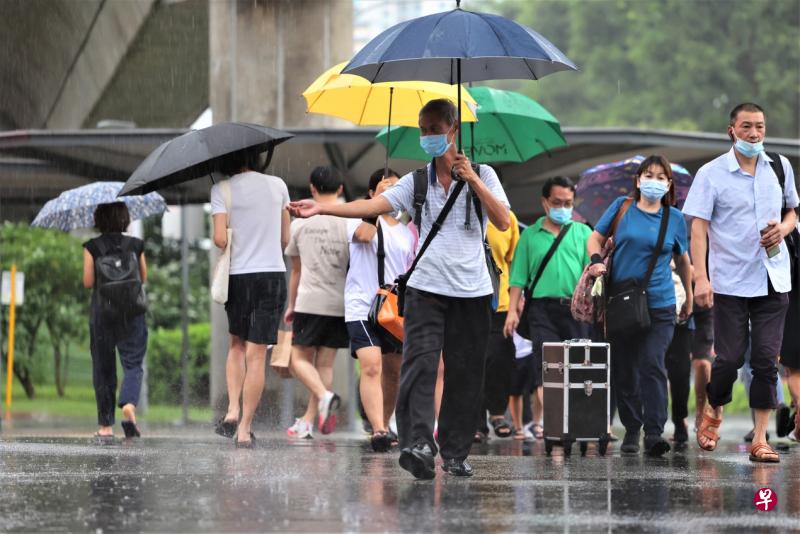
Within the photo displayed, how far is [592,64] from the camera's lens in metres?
69.9

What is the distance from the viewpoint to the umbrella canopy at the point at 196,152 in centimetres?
1074

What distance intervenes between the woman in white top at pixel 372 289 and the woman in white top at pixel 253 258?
0.60 meters

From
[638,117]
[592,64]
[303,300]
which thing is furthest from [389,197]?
[592,64]

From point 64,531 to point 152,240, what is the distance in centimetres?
1478

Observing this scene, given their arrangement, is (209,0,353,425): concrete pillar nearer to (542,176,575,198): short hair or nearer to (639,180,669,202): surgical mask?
(542,176,575,198): short hair

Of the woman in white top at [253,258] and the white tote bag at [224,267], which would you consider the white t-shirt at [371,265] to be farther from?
the white tote bag at [224,267]

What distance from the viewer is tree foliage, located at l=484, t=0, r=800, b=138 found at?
59844 mm

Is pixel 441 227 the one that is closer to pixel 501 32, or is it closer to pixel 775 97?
pixel 501 32

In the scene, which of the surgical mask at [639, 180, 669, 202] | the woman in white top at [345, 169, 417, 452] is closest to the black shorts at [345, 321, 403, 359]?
the woman in white top at [345, 169, 417, 452]

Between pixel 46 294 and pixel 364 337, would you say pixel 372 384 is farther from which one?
pixel 46 294

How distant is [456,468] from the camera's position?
8.54 metres

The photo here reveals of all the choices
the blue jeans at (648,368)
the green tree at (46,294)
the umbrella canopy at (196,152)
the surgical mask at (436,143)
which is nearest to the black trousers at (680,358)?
the blue jeans at (648,368)

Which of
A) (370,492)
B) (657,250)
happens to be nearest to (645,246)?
(657,250)

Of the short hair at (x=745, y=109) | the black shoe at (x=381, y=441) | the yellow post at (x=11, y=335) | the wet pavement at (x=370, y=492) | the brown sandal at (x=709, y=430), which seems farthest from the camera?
the yellow post at (x=11, y=335)
